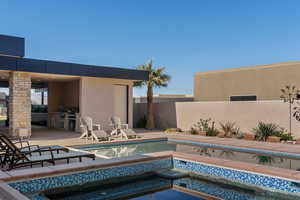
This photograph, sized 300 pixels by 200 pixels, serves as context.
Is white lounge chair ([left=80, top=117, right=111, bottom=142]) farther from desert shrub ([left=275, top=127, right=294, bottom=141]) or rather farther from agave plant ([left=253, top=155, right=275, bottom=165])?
desert shrub ([left=275, top=127, right=294, bottom=141])

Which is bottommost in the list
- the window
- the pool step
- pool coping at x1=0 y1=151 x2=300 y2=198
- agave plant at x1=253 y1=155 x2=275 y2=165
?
the pool step

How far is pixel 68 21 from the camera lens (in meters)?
17.9

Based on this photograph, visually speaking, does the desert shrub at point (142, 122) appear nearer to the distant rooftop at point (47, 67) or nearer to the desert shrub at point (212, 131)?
the distant rooftop at point (47, 67)

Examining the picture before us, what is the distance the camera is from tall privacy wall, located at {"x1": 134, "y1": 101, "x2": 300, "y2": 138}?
12789mm

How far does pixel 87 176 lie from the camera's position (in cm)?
650

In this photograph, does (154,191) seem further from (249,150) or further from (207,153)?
(249,150)

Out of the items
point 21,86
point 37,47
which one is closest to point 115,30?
point 37,47

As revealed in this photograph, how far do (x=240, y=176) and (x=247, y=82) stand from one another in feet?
47.4

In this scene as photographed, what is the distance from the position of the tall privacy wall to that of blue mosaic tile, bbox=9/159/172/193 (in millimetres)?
7131

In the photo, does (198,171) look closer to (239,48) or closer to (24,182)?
(24,182)

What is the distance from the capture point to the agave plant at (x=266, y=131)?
12.5 m

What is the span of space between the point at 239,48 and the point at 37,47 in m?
15.3

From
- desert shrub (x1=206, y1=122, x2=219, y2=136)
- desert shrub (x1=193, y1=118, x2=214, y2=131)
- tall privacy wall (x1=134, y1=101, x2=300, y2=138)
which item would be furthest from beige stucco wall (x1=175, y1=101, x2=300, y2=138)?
desert shrub (x1=206, y1=122, x2=219, y2=136)

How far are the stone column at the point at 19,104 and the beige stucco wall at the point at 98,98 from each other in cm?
277
